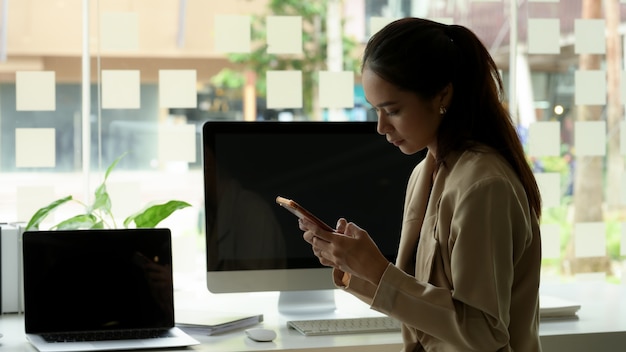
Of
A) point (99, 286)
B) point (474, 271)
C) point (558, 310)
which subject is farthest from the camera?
point (558, 310)

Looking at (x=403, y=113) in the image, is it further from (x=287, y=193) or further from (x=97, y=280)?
(x=97, y=280)

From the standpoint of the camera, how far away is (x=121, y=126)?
2930 millimetres

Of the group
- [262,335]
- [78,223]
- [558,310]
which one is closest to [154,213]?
[78,223]

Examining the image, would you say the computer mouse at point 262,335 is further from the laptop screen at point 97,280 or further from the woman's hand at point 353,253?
the woman's hand at point 353,253

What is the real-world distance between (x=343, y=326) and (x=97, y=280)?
1.98 feet

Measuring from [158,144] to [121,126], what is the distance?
132 millimetres

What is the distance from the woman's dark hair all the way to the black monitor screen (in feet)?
2.50

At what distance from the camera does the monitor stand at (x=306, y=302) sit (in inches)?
96.0

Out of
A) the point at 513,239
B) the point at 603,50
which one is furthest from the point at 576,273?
the point at 513,239

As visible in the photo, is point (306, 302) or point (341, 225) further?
A: point (306, 302)

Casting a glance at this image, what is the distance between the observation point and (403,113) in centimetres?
161

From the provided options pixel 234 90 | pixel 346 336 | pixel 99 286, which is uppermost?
pixel 234 90

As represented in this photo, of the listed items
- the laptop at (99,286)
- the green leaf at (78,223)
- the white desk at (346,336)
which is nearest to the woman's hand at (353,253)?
the white desk at (346,336)

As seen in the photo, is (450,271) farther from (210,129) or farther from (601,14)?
(601,14)
